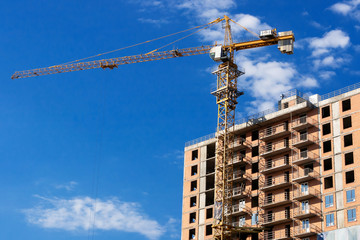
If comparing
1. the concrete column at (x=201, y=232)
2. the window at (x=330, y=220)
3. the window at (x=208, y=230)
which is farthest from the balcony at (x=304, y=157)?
the concrete column at (x=201, y=232)

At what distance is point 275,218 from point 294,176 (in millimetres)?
7469

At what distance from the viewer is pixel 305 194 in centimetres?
11412

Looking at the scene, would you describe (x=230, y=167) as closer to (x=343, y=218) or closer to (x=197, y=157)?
(x=197, y=157)

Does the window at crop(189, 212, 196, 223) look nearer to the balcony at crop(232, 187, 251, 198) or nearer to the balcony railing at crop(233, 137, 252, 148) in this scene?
the balcony at crop(232, 187, 251, 198)

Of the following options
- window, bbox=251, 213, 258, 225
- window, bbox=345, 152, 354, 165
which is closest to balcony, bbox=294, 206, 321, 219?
window, bbox=251, 213, 258, 225

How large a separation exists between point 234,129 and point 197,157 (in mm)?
9973

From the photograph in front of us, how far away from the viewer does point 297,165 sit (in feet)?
385

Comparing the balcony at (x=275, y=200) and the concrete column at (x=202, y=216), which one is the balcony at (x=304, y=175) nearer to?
the balcony at (x=275, y=200)

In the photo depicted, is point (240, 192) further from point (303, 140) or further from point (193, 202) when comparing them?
point (303, 140)

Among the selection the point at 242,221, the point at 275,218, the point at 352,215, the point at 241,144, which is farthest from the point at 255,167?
the point at 352,215

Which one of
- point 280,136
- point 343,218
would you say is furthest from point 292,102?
point 343,218

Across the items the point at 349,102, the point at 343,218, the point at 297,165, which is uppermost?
the point at 349,102

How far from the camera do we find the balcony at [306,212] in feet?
365

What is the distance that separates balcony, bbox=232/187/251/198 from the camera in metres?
124
